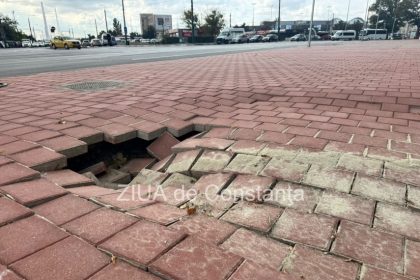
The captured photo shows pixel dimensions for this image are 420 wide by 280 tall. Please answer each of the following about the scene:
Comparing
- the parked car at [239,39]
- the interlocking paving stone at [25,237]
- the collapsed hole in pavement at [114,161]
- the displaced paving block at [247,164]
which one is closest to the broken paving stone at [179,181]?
the displaced paving block at [247,164]

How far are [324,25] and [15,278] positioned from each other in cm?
10957

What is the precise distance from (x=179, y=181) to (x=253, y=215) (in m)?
0.73

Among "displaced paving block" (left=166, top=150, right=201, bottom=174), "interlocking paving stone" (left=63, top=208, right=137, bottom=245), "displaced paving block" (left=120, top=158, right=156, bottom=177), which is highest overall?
"interlocking paving stone" (left=63, top=208, right=137, bottom=245)

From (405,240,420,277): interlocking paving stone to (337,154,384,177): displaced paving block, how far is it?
63 cm

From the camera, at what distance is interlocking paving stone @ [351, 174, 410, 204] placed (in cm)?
184

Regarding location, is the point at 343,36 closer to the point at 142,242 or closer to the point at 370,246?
the point at 370,246

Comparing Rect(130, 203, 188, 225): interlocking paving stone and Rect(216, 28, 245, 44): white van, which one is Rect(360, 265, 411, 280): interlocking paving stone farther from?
Rect(216, 28, 245, 44): white van

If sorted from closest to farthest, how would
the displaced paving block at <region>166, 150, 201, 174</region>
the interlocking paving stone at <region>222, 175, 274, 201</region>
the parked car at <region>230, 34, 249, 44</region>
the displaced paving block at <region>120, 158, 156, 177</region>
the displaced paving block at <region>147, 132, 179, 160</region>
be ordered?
the interlocking paving stone at <region>222, 175, 274, 201</region> < the displaced paving block at <region>166, 150, 201, 174</region> < the displaced paving block at <region>120, 158, 156, 177</region> < the displaced paving block at <region>147, 132, 179, 160</region> < the parked car at <region>230, 34, 249, 44</region>

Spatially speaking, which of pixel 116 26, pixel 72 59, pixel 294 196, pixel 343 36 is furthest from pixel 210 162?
pixel 116 26

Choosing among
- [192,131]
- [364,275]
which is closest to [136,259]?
[364,275]

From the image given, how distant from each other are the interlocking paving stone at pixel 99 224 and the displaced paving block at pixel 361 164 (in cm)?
140

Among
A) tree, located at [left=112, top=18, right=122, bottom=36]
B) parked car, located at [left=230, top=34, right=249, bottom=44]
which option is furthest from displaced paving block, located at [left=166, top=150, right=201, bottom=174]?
tree, located at [left=112, top=18, right=122, bottom=36]

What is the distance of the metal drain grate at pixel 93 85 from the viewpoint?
18.1 ft

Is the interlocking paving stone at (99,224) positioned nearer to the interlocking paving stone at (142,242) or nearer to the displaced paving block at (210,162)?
the interlocking paving stone at (142,242)
